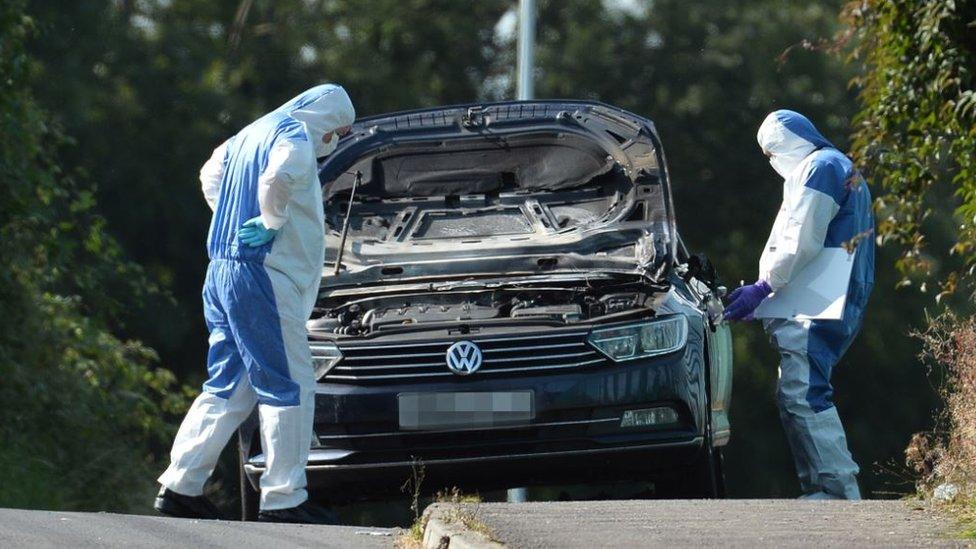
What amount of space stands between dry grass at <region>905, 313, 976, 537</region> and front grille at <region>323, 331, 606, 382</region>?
4.12 feet

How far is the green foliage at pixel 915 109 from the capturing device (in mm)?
6570

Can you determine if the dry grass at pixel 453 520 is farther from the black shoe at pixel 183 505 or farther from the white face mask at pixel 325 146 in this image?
the white face mask at pixel 325 146

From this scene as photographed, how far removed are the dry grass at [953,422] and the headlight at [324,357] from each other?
2175mm

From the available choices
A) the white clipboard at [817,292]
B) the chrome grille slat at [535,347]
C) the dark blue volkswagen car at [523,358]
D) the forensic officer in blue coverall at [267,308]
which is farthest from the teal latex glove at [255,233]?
the white clipboard at [817,292]

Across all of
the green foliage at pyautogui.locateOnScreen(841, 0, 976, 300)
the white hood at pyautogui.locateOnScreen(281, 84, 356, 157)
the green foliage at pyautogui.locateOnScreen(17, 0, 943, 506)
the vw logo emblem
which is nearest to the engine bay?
the vw logo emblem

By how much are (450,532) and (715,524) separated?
904 millimetres

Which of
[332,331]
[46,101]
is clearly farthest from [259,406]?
[46,101]

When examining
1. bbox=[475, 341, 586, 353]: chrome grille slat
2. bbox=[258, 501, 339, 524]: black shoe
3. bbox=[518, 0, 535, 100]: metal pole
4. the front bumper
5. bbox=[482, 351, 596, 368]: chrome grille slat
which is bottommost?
bbox=[258, 501, 339, 524]: black shoe

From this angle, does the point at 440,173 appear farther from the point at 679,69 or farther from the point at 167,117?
the point at 679,69

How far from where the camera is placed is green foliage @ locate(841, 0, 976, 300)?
657cm

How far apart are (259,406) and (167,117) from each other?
19724 millimetres

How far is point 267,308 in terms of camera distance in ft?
23.6

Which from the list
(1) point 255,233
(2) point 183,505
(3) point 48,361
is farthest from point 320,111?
(3) point 48,361

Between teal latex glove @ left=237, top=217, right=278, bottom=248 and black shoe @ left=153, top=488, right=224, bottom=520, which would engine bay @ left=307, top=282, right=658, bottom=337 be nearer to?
teal latex glove @ left=237, top=217, right=278, bottom=248
